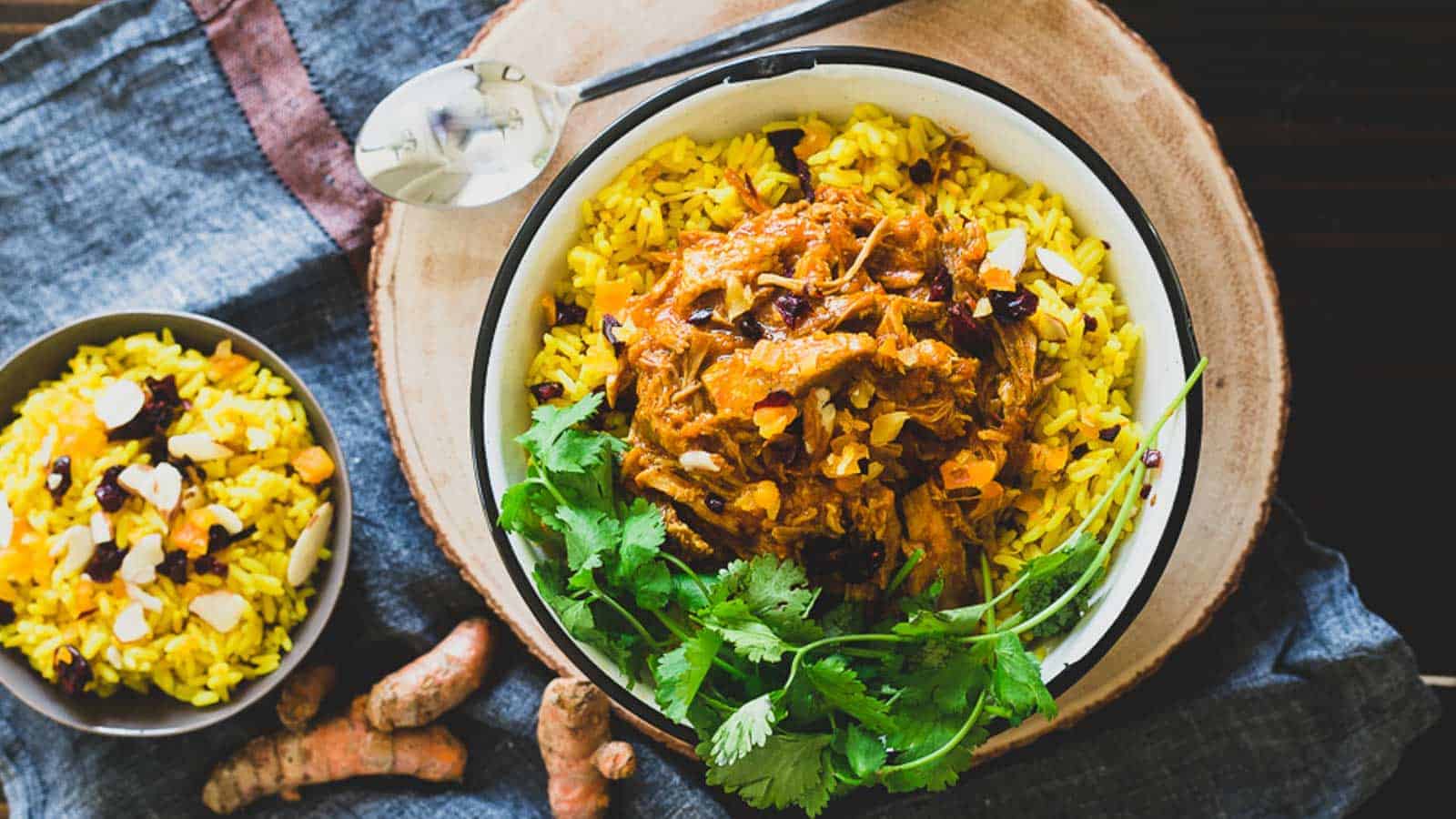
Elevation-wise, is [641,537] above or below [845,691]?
above

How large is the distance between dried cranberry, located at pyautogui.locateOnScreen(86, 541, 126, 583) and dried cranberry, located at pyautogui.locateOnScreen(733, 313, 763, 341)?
178cm

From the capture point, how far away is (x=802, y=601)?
2.78 m

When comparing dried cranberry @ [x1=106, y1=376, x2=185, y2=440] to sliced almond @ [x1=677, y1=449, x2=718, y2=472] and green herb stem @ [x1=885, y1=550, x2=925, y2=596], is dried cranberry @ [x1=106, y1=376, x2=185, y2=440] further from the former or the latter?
green herb stem @ [x1=885, y1=550, x2=925, y2=596]

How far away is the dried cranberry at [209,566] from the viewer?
3357mm

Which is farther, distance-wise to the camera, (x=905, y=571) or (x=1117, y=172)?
(x=1117, y=172)

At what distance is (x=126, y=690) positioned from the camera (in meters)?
3.58

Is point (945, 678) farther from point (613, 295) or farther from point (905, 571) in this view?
point (613, 295)

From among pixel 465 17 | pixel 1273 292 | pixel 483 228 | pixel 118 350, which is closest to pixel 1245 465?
pixel 1273 292

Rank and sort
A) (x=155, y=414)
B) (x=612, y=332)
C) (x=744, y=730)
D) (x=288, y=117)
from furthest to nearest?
(x=288, y=117), (x=155, y=414), (x=612, y=332), (x=744, y=730)

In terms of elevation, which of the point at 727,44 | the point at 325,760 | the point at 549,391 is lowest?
the point at 325,760

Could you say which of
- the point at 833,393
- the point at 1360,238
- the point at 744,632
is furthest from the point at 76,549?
the point at 1360,238

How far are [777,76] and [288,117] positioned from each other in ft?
5.54

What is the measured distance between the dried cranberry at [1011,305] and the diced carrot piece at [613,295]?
34.6 inches

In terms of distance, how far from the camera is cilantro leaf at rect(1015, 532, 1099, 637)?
9.32ft
